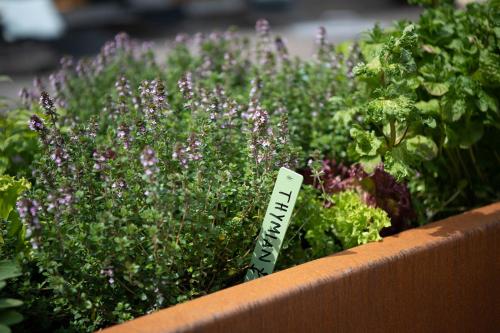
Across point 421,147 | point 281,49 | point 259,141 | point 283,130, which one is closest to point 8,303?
point 259,141

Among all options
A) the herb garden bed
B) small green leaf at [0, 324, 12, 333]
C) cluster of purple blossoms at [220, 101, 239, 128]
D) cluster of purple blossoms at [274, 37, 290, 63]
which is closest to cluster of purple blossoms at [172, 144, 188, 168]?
the herb garden bed

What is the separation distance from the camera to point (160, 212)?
1954 mm

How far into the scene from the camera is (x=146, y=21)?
16516mm

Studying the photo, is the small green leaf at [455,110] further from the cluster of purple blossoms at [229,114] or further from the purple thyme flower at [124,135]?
the purple thyme flower at [124,135]

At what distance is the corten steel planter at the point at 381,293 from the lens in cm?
177

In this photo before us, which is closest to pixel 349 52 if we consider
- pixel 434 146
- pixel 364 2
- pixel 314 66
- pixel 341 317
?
pixel 314 66

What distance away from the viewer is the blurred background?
1080 centimetres

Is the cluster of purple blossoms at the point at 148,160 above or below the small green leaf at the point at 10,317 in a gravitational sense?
above

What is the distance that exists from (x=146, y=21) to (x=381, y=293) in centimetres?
1534

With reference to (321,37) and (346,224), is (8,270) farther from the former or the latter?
(321,37)

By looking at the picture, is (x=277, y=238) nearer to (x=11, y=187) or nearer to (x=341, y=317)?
(x=341, y=317)

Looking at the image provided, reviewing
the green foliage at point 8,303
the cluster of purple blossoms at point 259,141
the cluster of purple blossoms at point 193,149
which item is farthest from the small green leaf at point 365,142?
the green foliage at point 8,303

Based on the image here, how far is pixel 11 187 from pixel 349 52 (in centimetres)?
170

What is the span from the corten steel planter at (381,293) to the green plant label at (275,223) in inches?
5.9
